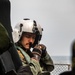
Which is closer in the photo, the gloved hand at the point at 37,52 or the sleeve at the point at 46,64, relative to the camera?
the gloved hand at the point at 37,52

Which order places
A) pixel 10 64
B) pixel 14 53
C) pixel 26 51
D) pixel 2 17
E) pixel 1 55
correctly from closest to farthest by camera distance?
pixel 1 55
pixel 10 64
pixel 14 53
pixel 2 17
pixel 26 51

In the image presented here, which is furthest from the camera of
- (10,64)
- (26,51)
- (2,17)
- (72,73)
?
(26,51)

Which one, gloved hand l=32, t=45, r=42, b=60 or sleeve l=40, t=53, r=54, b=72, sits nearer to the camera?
gloved hand l=32, t=45, r=42, b=60

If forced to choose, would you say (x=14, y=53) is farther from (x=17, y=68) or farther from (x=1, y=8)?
(x=1, y=8)

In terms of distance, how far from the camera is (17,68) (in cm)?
269

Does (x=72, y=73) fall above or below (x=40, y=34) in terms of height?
→ above

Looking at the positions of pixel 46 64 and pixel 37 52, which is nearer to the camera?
pixel 37 52

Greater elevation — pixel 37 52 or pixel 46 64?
pixel 37 52

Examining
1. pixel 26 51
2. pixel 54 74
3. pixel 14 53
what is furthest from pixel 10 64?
pixel 54 74

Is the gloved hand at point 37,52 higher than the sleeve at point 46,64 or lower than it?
higher

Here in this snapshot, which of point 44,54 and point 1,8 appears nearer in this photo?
point 1,8

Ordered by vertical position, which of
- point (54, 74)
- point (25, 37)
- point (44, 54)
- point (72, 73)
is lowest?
point (54, 74)

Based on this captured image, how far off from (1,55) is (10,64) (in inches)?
13.5

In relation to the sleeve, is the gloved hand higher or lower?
higher
